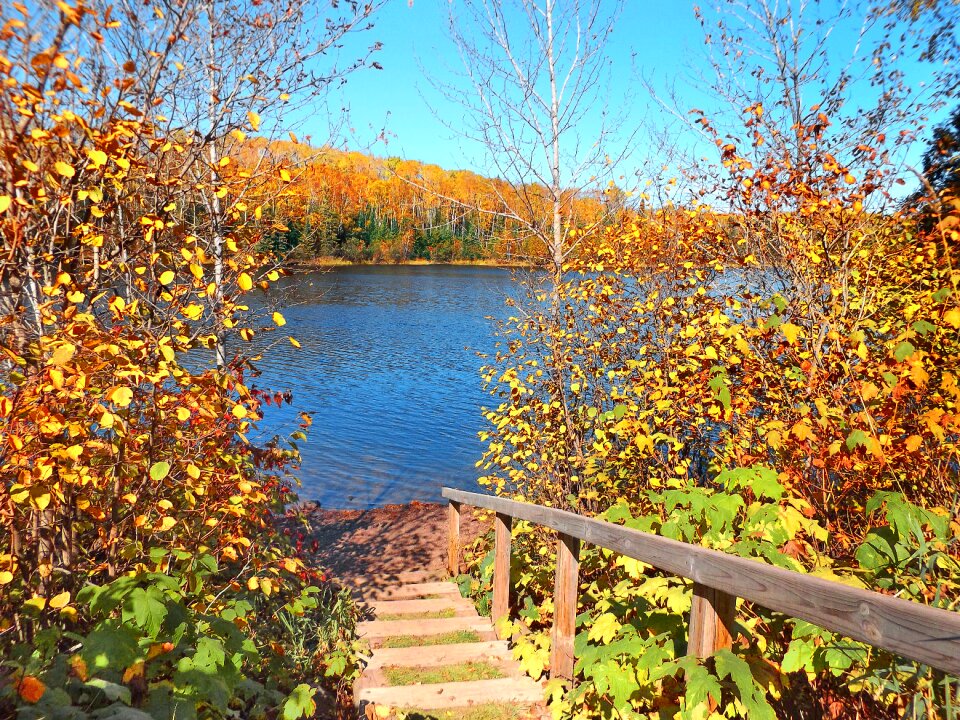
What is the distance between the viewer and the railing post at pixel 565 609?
11.1 ft

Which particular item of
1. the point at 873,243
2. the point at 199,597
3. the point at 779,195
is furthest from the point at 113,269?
the point at 873,243

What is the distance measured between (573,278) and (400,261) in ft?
223

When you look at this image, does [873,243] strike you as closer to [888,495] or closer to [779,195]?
[779,195]

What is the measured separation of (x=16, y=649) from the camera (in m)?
2.48

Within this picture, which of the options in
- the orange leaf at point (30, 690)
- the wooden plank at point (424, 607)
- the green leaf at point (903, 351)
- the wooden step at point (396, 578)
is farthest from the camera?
the wooden step at point (396, 578)

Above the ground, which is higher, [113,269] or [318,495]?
[113,269]

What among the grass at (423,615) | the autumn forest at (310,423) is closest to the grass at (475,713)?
the autumn forest at (310,423)

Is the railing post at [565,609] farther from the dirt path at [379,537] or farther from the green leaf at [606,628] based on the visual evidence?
the dirt path at [379,537]

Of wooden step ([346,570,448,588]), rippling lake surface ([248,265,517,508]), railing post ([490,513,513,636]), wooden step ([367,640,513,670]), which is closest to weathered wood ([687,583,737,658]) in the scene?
wooden step ([367,640,513,670])

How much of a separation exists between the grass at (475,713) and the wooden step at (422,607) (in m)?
1.73

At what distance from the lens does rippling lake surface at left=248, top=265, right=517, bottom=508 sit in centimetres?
1226

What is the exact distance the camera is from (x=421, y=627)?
4590mm

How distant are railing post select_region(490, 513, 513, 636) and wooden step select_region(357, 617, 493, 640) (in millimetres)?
140

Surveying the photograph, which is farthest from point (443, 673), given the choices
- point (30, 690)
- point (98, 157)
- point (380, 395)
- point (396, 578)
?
point (380, 395)
